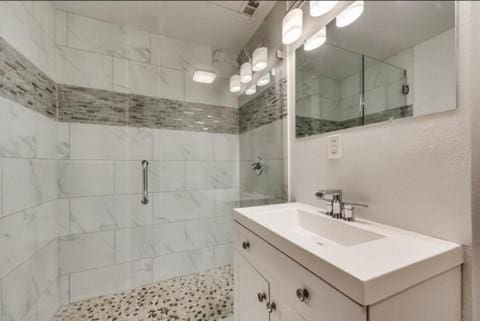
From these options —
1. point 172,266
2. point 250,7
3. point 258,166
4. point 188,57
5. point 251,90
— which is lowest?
point 172,266

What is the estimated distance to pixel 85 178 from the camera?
162 cm

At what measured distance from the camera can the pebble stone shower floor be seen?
1.43m

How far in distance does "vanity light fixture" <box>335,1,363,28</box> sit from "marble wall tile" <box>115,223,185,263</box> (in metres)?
1.93

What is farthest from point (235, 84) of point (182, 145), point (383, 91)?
point (383, 91)

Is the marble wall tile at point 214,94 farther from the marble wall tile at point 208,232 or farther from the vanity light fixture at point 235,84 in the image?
the marble wall tile at point 208,232

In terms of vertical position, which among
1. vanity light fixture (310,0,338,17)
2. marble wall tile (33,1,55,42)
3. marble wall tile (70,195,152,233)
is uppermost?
marble wall tile (33,1,55,42)

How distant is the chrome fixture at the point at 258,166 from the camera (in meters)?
1.73

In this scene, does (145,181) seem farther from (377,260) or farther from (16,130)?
(377,260)

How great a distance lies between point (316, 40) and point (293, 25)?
→ 17cm

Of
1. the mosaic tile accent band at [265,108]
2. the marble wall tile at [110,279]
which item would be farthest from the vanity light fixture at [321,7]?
the marble wall tile at [110,279]

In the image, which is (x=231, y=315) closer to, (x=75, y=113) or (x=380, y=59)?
(x=380, y=59)

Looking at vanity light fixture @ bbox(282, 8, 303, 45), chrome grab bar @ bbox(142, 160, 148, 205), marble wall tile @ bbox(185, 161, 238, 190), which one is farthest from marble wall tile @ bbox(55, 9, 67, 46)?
vanity light fixture @ bbox(282, 8, 303, 45)

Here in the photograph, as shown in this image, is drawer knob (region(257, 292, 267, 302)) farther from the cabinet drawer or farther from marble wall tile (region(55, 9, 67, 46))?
marble wall tile (region(55, 9, 67, 46))

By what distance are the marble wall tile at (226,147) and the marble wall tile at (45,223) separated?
51.7 inches
